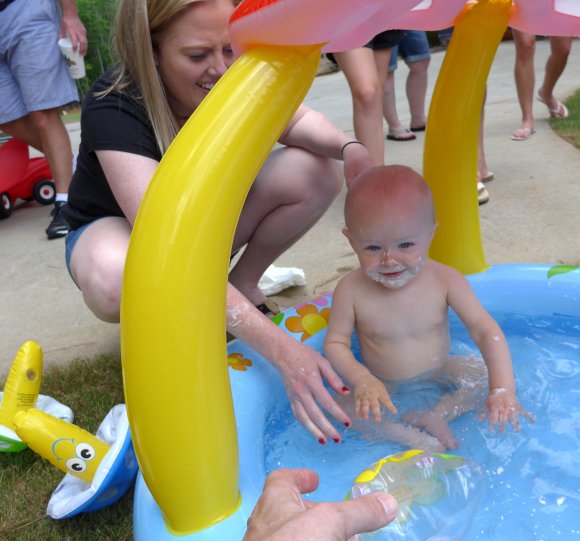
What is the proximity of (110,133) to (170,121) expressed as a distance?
6.5 inches

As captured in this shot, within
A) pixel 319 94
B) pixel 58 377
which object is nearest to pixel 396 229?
pixel 58 377

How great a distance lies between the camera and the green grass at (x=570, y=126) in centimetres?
407

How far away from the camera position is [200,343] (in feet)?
3.52

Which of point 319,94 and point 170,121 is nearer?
point 170,121

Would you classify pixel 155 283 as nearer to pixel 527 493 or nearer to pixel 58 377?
pixel 527 493

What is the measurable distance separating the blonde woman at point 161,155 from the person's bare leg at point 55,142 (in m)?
1.73

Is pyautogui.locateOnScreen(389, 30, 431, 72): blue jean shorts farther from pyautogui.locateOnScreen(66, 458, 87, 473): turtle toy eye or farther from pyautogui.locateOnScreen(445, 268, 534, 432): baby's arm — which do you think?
pyautogui.locateOnScreen(66, 458, 87, 473): turtle toy eye

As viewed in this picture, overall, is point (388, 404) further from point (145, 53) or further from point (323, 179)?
point (145, 53)

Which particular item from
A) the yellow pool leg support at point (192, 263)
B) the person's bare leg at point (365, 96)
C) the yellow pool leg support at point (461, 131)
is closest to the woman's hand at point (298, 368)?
the yellow pool leg support at point (192, 263)

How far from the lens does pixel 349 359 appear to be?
5.50ft

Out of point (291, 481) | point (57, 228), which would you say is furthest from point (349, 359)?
point (57, 228)

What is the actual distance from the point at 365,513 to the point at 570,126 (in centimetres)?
425

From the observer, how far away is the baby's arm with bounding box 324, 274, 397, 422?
1497 millimetres

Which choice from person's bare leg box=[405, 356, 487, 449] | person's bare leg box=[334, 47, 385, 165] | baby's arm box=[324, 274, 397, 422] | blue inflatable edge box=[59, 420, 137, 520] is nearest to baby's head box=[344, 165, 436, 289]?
baby's arm box=[324, 274, 397, 422]
